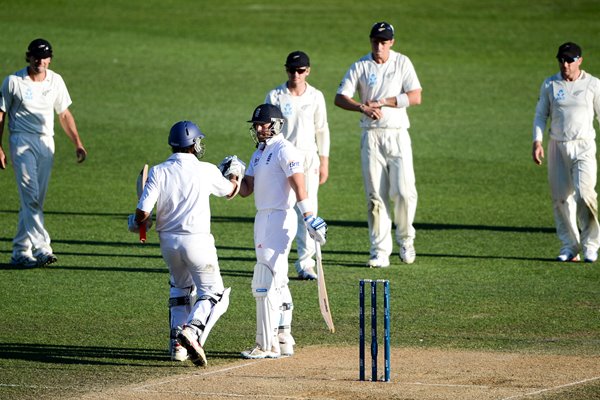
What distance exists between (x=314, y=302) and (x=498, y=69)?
20.8 meters

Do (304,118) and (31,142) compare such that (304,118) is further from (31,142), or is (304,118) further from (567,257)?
(567,257)

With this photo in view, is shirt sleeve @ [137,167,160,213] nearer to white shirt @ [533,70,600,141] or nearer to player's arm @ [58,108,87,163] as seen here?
player's arm @ [58,108,87,163]

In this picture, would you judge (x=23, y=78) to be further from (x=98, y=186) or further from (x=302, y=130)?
(x=98, y=186)

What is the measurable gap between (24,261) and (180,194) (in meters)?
4.92

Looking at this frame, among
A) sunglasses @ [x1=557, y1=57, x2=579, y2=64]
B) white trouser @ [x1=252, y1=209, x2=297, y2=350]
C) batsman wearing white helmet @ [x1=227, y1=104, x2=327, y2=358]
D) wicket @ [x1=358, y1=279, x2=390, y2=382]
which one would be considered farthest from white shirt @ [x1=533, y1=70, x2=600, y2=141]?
wicket @ [x1=358, y1=279, x2=390, y2=382]

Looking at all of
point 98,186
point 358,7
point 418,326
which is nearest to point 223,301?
point 418,326

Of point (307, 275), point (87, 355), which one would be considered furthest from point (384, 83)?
point (87, 355)

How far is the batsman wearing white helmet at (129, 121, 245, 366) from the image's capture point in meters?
9.70

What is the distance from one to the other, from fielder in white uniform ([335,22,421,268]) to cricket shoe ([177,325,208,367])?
197 inches

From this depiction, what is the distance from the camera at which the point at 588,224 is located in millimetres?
14539

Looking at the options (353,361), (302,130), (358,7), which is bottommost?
(353,361)

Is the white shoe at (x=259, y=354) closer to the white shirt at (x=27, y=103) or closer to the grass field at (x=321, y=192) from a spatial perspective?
the grass field at (x=321, y=192)

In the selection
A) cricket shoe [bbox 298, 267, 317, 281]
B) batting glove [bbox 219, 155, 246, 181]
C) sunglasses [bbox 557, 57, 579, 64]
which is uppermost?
sunglasses [bbox 557, 57, 579, 64]

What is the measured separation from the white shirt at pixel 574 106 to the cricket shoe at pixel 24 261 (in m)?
6.20
